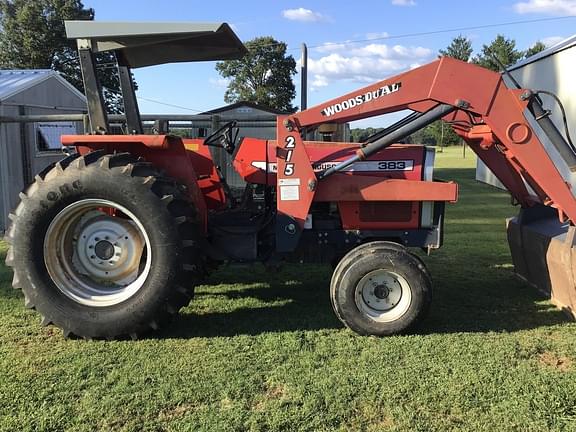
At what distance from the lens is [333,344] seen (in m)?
3.86

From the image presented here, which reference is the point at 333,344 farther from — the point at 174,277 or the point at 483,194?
the point at 483,194

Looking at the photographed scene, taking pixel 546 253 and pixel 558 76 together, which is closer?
pixel 546 253

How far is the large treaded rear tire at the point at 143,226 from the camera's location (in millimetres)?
3771

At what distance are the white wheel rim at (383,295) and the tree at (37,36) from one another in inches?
1377

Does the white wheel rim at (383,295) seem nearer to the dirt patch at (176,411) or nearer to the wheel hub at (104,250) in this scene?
the dirt patch at (176,411)

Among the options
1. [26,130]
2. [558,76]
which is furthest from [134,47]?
[558,76]

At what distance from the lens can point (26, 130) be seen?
1026cm

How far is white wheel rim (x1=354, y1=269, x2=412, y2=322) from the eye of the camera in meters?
3.99

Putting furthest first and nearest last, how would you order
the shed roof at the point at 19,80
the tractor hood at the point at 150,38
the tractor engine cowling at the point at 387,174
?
1. the shed roof at the point at 19,80
2. the tractor engine cowling at the point at 387,174
3. the tractor hood at the point at 150,38

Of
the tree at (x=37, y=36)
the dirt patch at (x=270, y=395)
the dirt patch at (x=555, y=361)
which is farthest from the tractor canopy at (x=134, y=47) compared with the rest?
the tree at (x=37, y=36)

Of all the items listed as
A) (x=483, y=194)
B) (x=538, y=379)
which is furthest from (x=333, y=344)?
(x=483, y=194)

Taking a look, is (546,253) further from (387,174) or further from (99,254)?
(99,254)

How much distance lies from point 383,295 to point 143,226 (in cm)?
179

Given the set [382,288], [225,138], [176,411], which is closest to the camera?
[176,411]
